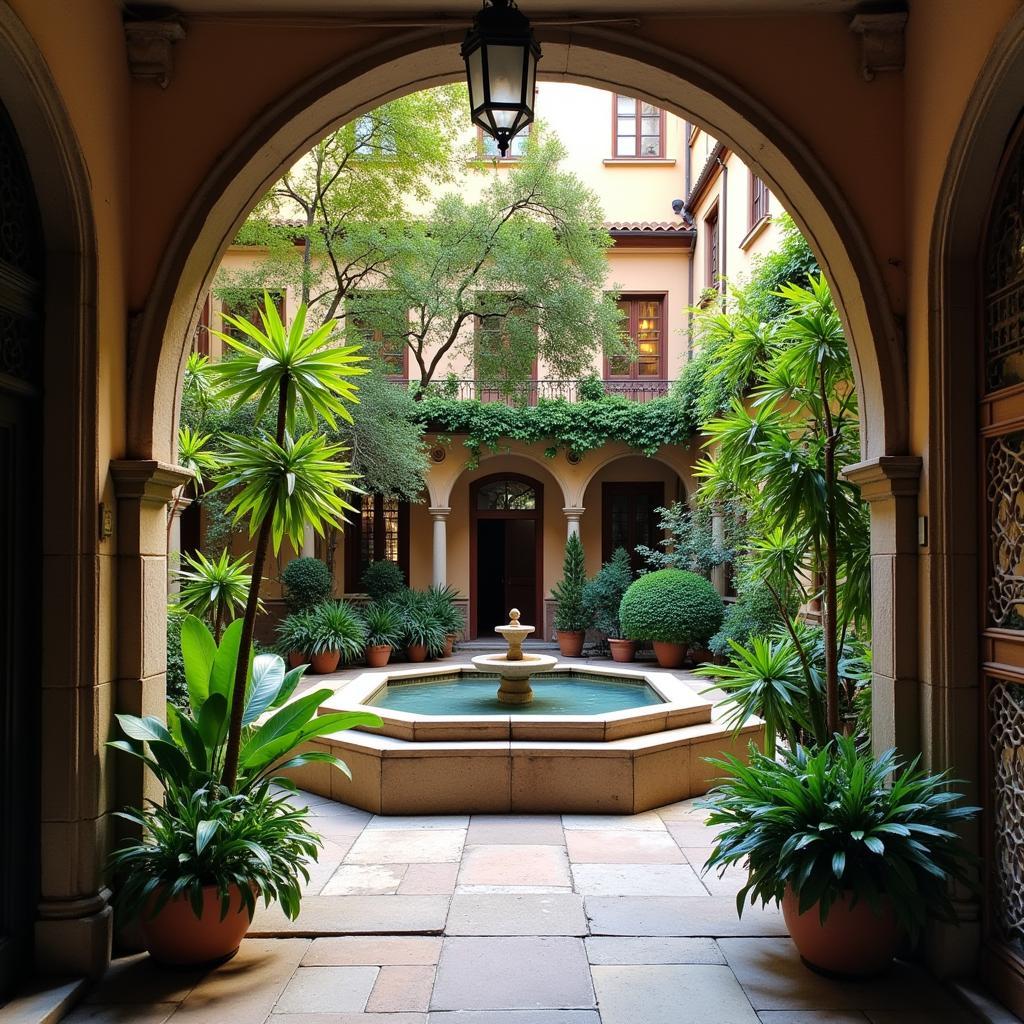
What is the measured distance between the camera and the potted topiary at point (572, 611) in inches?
562

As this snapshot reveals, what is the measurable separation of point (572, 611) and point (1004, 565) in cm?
1073

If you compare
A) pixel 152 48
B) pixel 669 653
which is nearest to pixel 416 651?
pixel 669 653

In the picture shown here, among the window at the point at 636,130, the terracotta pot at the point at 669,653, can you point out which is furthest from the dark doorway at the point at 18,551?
the window at the point at 636,130

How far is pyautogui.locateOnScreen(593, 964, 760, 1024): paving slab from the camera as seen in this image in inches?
137

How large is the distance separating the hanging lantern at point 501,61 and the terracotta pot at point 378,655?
10093 millimetres

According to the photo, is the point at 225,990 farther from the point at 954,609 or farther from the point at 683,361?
the point at 683,361

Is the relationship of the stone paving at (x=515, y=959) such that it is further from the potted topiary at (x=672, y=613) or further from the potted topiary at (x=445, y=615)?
the potted topiary at (x=445, y=615)

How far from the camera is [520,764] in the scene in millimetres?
6414

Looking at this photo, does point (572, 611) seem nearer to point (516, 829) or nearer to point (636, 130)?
point (516, 829)

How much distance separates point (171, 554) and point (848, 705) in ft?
17.6

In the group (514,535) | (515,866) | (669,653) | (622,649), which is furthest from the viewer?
(514,535)

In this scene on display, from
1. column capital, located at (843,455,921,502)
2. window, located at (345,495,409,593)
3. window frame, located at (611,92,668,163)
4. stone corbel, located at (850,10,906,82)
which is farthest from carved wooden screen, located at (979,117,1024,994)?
window frame, located at (611,92,668,163)

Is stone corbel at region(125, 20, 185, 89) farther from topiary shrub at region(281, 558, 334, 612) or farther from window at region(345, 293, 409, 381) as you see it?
topiary shrub at region(281, 558, 334, 612)

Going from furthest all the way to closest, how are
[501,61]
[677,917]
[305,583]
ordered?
[305,583] < [677,917] < [501,61]
